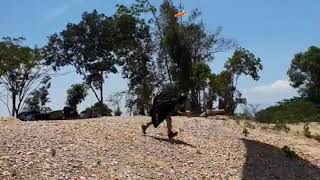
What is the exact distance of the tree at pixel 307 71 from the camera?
48.8 meters

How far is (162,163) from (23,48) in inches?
1164

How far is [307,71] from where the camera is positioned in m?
50.3

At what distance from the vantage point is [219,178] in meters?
11.8

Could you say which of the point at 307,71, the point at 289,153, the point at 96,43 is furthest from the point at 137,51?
the point at 289,153

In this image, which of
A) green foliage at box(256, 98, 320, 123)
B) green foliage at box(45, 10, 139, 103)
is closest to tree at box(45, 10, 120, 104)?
green foliage at box(45, 10, 139, 103)

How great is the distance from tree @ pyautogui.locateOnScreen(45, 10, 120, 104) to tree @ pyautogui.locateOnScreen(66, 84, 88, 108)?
5.93 feet

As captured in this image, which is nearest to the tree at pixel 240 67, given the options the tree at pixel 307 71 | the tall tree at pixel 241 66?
the tall tree at pixel 241 66

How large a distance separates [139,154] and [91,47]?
27.3 metres

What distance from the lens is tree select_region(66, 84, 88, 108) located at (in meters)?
35.4

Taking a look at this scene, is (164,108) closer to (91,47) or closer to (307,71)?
(91,47)

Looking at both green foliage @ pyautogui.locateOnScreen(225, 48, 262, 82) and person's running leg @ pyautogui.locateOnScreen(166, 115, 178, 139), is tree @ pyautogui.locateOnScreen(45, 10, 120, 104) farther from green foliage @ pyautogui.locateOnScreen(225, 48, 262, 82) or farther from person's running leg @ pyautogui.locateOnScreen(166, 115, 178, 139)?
person's running leg @ pyautogui.locateOnScreen(166, 115, 178, 139)

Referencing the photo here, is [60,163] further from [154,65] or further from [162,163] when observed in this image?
[154,65]

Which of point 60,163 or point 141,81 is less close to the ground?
point 141,81

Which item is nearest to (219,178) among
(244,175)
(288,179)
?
(244,175)
